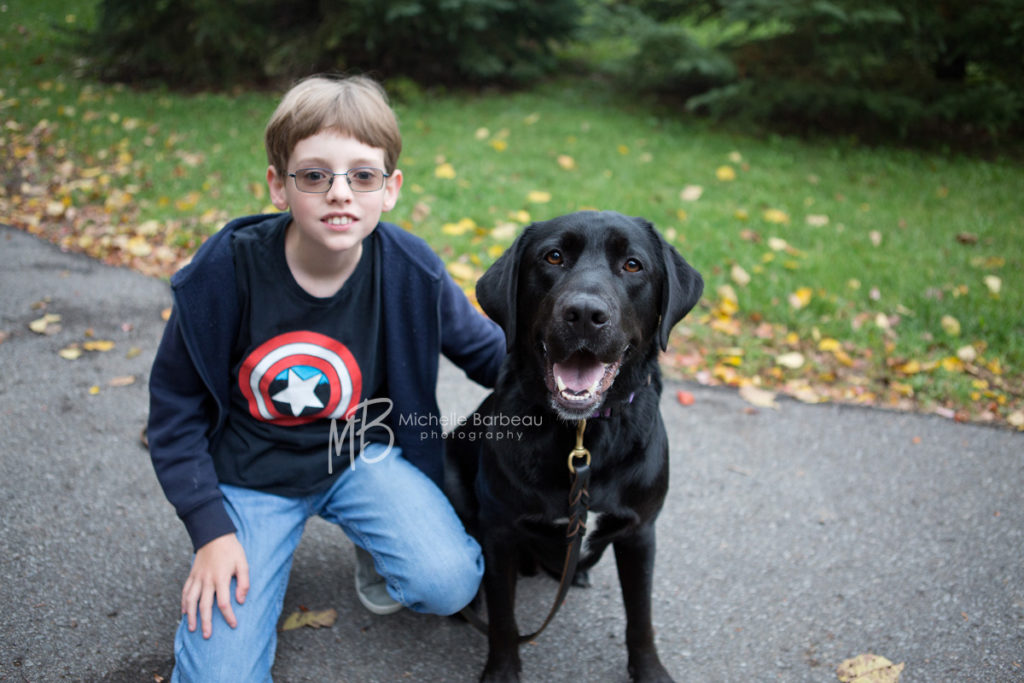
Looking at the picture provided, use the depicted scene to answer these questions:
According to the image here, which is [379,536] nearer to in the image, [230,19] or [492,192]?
[492,192]

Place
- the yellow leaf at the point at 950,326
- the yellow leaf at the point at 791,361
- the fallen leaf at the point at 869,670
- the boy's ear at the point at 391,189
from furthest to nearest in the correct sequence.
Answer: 1. the yellow leaf at the point at 950,326
2. the yellow leaf at the point at 791,361
3. the boy's ear at the point at 391,189
4. the fallen leaf at the point at 869,670

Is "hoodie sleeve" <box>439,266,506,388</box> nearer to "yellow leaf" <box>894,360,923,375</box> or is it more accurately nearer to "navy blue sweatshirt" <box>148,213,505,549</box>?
"navy blue sweatshirt" <box>148,213,505,549</box>

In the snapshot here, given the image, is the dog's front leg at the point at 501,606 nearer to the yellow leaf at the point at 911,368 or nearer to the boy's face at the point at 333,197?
the boy's face at the point at 333,197

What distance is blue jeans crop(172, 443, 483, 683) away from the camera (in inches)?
79.8

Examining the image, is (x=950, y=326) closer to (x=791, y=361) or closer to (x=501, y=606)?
(x=791, y=361)

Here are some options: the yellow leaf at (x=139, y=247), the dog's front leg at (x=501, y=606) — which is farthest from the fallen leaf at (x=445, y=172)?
the dog's front leg at (x=501, y=606)

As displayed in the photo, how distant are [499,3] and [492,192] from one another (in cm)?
245

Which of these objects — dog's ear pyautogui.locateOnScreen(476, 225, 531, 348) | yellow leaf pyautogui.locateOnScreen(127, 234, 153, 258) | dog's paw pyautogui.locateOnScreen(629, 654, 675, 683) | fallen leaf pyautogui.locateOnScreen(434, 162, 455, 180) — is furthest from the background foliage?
dog's paw pyautogui.locateOnScreen(629, 654, 675, 683)

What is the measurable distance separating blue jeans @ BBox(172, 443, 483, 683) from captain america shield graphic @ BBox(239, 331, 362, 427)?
244mm

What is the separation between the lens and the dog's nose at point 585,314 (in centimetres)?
176

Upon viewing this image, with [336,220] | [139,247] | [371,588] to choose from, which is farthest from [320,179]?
[139,247]

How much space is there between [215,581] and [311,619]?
477 mm

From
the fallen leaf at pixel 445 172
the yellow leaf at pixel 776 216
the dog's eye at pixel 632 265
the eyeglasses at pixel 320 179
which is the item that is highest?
the eyeglasses at pixel 320 179

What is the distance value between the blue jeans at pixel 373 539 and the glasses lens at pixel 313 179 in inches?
34.6
